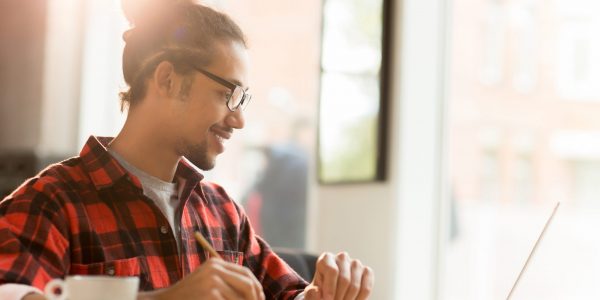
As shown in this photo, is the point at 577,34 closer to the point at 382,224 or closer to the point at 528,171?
the point at 528,171

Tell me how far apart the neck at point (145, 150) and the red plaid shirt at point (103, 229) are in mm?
46

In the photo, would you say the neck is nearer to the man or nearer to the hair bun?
the man

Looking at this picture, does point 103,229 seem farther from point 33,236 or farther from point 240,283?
point 240,283

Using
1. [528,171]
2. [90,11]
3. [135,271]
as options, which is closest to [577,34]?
[528,171]

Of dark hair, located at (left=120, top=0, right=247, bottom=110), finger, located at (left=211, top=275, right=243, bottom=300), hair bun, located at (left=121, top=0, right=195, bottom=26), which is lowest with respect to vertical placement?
finger, located at (left=211, top=275, right=243, bottom=300)

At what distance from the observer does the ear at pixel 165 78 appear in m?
1.47

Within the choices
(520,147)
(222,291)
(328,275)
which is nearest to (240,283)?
(222,291)

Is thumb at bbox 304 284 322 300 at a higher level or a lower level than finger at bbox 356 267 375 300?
lower

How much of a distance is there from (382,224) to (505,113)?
78 centimetres

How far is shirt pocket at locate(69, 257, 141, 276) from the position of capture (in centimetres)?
130

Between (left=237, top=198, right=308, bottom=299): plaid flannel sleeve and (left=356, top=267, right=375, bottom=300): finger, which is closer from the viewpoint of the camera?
(left=356, top=267, right=375, bottom=300): finger

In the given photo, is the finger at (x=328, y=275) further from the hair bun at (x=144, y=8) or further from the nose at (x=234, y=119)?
the hair bun at (x=144, y=8)

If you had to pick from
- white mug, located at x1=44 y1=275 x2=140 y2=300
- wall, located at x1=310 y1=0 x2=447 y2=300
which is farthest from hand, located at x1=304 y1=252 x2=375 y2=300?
wall, located at x1=310 y1=0 x2=447 y2=300

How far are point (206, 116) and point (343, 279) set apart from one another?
373 millimetres
